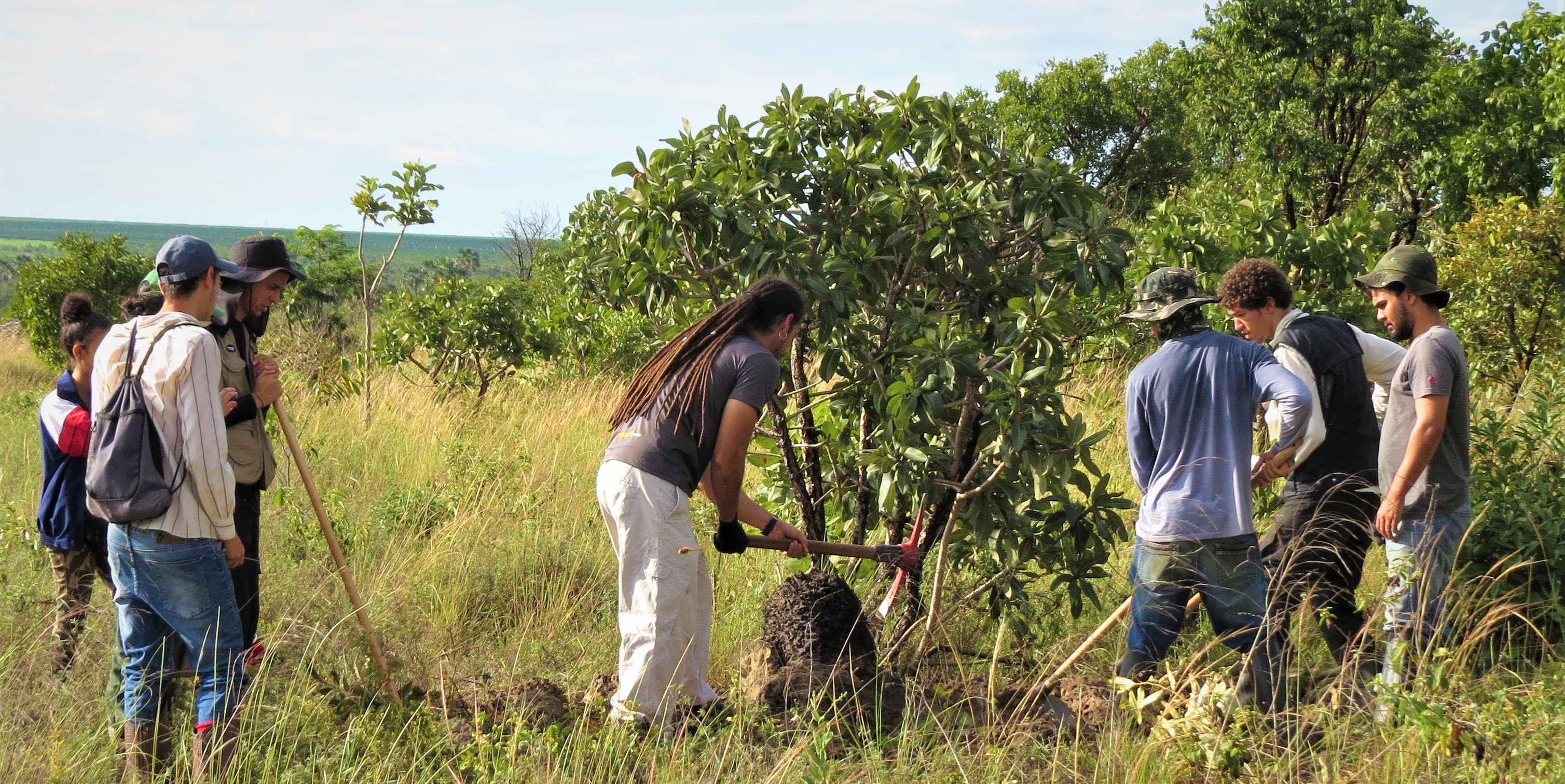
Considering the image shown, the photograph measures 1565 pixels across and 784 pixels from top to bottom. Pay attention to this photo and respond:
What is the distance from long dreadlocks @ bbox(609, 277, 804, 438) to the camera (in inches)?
144

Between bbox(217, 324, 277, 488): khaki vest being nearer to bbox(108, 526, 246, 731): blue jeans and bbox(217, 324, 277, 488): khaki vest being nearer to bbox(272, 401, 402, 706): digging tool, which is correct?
bbox(272, 401, 402, 706): digging tool

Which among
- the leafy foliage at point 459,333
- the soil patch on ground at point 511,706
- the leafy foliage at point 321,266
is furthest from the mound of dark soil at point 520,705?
the leafy foliage at point 321,266

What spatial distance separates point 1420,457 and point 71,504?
475 centimetres

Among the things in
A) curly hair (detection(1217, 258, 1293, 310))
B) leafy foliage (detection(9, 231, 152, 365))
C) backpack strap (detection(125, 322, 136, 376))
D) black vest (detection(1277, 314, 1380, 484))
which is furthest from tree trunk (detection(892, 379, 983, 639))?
leafy foliage (detection(9, 231, 152, 365))

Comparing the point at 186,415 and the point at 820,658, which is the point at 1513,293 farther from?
the point at 186,415

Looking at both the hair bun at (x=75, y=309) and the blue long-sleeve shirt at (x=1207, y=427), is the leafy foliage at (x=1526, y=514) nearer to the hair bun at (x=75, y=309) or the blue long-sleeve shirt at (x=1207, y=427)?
the blue long-sleeve shirt at (x=1207, y=427)

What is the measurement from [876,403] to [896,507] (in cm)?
60

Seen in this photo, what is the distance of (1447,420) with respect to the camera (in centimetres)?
374

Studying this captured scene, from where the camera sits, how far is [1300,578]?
387 cm

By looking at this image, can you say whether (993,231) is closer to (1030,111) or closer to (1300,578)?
(1300,578)

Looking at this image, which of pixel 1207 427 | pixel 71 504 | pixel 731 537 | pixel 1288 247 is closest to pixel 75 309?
pixel 71 504

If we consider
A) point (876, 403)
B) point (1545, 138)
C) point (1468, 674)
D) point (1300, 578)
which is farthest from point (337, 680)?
point (1545, 138)

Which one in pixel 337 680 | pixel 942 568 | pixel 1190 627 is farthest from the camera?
pixel 1190 627

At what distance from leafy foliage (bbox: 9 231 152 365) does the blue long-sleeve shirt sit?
48.5 feet
